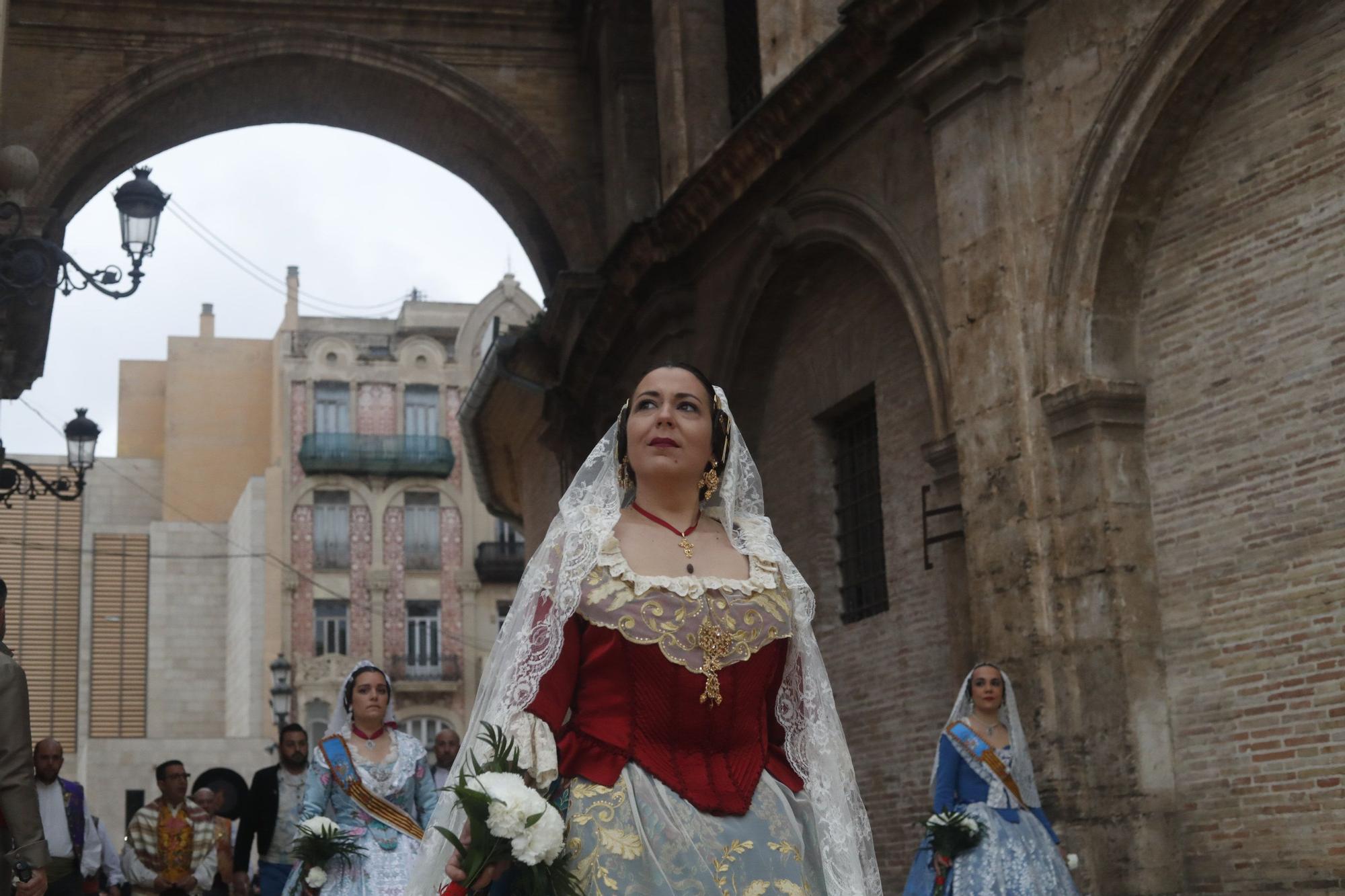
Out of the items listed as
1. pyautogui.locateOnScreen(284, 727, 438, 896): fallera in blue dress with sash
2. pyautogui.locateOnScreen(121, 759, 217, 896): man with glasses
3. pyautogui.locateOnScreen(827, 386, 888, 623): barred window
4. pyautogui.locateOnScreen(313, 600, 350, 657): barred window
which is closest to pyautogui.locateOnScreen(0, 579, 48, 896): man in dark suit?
pyautogui.locateOnScreen(284, 727, 438, 896): fallera in blue dress with sash

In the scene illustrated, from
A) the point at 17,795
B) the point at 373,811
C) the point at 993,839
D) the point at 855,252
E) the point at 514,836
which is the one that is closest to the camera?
the point at 514,836

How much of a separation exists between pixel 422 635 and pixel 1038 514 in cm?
3567

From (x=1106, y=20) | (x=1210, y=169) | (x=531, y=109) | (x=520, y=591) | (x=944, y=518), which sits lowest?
(x=520, y=591)

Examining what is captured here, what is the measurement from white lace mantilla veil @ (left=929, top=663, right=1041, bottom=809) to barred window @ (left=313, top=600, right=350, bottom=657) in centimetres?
3570

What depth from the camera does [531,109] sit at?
20.3m

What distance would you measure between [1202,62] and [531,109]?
11.4 metres

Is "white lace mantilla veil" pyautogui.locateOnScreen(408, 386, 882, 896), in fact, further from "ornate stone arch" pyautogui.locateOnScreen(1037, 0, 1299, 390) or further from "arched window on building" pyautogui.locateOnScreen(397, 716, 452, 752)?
"arched window on building" pyautogui.locateOnScreen(397, 716, 452, 752)

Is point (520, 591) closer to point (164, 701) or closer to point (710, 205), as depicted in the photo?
point (710, 205)

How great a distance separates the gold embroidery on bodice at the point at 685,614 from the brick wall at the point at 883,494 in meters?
7.94

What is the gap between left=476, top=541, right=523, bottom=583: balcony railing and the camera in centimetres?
4512

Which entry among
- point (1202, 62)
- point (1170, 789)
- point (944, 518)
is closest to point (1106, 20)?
point (1202, 62)

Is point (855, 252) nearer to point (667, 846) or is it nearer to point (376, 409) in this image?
Result: point (667, 846)

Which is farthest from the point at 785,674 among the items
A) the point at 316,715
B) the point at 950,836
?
the point at 316,715

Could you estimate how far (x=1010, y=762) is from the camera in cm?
934
